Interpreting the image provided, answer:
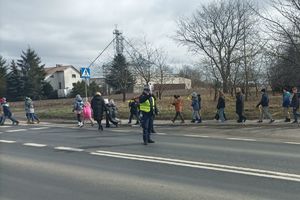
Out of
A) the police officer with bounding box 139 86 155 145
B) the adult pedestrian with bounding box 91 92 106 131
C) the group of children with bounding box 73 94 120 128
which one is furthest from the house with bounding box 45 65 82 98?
the police officer with bounding box 139 86 155 145

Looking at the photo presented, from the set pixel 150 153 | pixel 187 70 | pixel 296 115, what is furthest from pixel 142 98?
pixel 187 70

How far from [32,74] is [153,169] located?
6614 cm

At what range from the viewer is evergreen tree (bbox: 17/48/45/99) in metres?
70.5

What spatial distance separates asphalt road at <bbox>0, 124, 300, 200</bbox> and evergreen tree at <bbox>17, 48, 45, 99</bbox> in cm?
5790

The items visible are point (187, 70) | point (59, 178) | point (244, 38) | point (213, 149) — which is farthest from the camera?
point (187, 70)

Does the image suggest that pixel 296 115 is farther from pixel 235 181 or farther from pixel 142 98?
pixel 235 181

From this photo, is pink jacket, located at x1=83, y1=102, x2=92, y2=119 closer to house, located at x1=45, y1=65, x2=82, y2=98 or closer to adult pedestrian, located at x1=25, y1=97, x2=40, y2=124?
adult pedestrian, located at x1=25, y1=97, x2=40, y2=124

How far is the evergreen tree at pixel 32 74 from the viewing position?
70.5 meters

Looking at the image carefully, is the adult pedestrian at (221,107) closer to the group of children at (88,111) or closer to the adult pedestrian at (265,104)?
the adult pedestrian at (265,104)

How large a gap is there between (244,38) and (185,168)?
3834 centimetres

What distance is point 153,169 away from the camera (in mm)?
8992

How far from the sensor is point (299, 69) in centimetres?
2475

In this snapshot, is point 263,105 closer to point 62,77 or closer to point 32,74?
point 32,74

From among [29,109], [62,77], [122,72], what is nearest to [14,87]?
[122,72]
